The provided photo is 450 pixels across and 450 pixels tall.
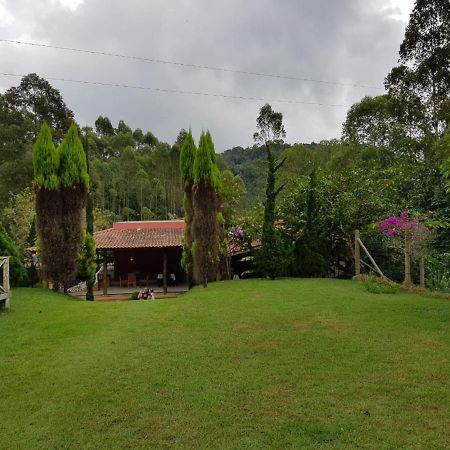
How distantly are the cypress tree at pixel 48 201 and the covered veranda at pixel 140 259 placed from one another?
4.21 meters

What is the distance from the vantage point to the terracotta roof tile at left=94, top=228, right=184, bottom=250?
59.7 feet

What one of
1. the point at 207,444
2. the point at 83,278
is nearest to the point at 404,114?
the point at 83,278

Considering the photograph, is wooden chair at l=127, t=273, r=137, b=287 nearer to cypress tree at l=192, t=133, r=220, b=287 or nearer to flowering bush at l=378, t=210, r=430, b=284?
cypress tree at l=192, t=133, r=220, b=287

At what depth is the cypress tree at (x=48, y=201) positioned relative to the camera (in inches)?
506

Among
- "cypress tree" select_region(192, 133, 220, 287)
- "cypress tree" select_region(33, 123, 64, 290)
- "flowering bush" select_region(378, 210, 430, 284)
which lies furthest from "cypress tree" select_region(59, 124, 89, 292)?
"flowering bush" select_region(378, 210, 430, 284)

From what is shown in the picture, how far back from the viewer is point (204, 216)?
13766 millimetres

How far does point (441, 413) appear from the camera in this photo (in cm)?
347

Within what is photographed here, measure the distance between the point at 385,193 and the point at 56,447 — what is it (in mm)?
14842

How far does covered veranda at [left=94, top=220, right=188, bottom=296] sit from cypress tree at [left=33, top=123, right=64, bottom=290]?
4.21 m

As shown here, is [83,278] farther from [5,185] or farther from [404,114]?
[5,185]

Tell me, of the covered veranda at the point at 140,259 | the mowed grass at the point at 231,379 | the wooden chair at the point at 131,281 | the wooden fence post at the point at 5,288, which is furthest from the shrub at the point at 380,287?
the wooden chair at the point at 131,281

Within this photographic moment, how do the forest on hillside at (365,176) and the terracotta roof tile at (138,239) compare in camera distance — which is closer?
the forest on hillside at (365,176)

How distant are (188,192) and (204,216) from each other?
1139mm

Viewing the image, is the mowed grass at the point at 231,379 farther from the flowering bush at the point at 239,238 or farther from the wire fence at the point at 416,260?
the flowering bush at the point at 239,238
